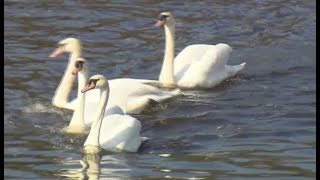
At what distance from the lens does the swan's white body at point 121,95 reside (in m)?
13.4

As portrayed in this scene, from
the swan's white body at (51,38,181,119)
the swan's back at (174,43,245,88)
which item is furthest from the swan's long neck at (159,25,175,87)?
the swan's white body at (51,38,181,119)

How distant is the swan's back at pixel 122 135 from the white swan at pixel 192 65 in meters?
2.85

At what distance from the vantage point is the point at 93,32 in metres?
17.7

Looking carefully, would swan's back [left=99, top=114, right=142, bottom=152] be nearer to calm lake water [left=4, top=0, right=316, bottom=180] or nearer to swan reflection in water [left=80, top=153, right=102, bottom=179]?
calm lake water [left=4, top=0, right=316, bottom=180]

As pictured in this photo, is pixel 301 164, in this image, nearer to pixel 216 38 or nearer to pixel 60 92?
pixel 60 92

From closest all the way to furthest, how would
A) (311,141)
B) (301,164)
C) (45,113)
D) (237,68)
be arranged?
(301,164)
(311,141)
(45,113)
(237,68)

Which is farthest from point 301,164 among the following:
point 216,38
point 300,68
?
point 216,38

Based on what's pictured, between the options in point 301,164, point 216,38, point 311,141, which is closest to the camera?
point 301,164

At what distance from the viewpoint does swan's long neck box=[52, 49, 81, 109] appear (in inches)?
548

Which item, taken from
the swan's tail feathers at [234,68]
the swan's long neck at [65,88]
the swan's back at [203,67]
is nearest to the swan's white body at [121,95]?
the swan's long neck at [65,88]

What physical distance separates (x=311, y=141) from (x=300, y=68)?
385cm

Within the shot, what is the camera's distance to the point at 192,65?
595 inches

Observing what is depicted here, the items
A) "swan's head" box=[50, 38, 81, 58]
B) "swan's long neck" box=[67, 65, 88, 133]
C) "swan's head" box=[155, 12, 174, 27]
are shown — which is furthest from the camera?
"swan's head" box=[155, 12, 174, 27]

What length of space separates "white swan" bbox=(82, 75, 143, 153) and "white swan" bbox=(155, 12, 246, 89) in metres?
2.78
